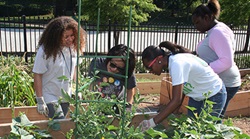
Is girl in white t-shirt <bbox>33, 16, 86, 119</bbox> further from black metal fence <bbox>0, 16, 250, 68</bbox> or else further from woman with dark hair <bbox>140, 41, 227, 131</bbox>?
black metal fence <bbox>0, 16, 250, 68</bbox>

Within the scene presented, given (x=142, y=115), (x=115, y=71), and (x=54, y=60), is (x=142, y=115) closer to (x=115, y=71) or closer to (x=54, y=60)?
(x=115, y=71)

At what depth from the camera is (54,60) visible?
8.96ft

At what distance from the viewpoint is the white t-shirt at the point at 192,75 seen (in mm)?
2049

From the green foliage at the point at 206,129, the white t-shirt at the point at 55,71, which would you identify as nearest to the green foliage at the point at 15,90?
the white t-shirt at the point at 55,71

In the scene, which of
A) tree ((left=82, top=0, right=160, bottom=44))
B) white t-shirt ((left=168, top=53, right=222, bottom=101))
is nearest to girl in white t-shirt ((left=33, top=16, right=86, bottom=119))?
white t-shirt ((left=168, top=53, right=222, bottom=101))

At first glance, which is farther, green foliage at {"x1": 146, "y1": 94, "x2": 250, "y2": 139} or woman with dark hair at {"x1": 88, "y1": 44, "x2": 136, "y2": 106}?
woman with dark hair at {"x1": 88, "y1": 44, "x2": 136, "y2": 106}

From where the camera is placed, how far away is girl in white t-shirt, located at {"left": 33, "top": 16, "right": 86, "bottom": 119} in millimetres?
2678

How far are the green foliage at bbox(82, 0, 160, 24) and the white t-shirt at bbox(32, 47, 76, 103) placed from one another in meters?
6.09

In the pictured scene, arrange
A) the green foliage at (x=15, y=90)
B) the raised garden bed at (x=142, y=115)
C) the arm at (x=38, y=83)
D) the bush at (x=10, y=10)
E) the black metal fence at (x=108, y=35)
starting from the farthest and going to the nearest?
the bush at (x=10, y=10) < the black metal fence at (x=108, y=35) < the green foliage at (x=15, y=90) < the arm at (x=38, y=83) < the raised garden bed at (x=142, y=115)

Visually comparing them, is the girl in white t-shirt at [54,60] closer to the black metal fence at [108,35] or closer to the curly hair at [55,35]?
the curly hair at [55,35]

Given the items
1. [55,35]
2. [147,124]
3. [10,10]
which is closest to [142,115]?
[147,124]

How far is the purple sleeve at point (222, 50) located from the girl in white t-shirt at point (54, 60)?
1203 millimetres

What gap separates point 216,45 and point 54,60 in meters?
1.39

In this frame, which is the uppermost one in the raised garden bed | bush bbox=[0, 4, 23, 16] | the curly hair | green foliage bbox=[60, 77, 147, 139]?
bush bbox=[0, 4, 23, 16]
